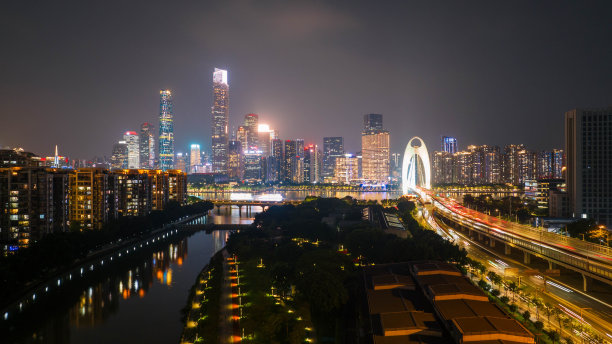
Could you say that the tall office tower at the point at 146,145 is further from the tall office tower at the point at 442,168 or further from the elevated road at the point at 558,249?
the elevated road at the point at 558,249

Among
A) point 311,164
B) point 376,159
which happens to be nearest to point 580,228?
point 376,159

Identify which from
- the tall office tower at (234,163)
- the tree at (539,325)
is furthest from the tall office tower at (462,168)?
the tree at (539,325)

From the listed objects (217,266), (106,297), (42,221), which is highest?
(42,221)

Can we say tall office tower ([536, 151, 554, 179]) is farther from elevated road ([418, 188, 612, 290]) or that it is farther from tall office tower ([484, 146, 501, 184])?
elevated road ([418, 188, 612, 290])

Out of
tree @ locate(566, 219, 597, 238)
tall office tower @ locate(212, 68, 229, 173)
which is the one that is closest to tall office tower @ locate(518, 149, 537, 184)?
tree @ locate(566, 219, 597, 238)

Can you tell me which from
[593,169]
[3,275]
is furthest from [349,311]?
[593,169]

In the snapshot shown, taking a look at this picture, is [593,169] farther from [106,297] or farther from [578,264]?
[106,297]

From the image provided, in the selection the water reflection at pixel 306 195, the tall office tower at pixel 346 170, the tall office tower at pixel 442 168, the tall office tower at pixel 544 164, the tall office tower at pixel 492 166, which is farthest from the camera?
the tall office tower at pixel 346 170
